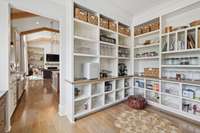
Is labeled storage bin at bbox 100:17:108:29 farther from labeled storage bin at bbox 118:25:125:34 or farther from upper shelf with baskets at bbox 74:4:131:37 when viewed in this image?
labeled storage bin at bbox 118:25:125:34

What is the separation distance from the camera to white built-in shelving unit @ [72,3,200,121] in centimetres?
266

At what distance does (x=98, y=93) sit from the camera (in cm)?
302

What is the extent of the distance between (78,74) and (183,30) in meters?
2.69

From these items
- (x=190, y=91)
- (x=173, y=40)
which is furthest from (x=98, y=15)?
(x=190, y=91)

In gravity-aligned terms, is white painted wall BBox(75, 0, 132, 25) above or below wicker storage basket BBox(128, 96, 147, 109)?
above

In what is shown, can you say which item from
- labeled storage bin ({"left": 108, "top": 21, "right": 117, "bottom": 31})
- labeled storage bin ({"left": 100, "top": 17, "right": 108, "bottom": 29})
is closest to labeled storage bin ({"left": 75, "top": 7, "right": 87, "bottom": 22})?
labeled storage bin ({"left": 100, "top": 17, "right": 108, "bottom": 29})

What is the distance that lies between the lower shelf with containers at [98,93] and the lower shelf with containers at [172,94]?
18.3 inches

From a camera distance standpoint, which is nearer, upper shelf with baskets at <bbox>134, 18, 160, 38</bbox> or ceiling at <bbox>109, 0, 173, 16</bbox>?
ceiling at <bbox>109, 0, 173, 16</bbox>

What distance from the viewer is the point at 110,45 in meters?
3.32

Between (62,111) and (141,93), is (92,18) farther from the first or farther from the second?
(141,93)

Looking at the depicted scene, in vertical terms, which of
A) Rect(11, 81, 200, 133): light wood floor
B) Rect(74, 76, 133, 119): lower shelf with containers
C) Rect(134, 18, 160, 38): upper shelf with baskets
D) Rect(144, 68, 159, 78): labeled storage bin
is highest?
Rect(134, 18, 160, 38): upper shelf with baskets

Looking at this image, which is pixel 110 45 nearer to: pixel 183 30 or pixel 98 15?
pixel 98 15

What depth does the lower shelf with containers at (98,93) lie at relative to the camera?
8.94 ft

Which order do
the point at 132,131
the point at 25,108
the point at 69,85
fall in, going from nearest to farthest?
the point at 132,131
the point at 69,85
the point at 25,108
